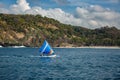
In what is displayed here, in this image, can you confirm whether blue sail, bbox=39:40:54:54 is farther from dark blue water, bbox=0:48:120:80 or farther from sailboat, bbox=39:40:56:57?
dark blue water, bbox=0:48:120:80

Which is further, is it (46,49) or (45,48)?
(46,49)

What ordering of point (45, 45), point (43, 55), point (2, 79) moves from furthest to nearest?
point (43, 55) < point (45, 45) < point (2, 79)

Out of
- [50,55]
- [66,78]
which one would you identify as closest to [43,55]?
[50,55]

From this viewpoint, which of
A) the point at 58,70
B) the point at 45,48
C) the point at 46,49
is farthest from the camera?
the point at 46,49

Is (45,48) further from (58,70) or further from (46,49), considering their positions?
(58,70)

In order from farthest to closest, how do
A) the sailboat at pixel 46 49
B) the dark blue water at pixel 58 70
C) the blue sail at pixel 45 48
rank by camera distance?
the sailboat at pixel 46 49 → the blue sail at pixel 45 48 → the dark blue water at pixel 58 70

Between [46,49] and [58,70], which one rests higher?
[46,49]

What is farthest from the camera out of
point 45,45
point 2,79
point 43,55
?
point 43,55

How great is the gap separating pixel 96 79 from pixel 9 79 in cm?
1731

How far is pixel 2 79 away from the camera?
5403 cm

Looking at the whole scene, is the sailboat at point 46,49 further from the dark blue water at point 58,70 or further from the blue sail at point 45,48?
the dark blue water at point 58,70

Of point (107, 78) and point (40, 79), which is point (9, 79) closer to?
point (40, 79)

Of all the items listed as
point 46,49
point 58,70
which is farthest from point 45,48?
point 58,70

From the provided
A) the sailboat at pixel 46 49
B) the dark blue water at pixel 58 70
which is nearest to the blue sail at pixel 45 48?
the sailboat at pixel 46 49
